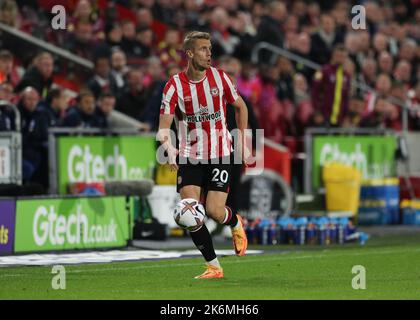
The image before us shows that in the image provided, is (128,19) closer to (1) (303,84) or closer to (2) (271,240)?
(1) (303,84)

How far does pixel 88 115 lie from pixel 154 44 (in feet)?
16.3

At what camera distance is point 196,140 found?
12.0 metres

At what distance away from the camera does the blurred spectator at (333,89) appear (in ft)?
69.9

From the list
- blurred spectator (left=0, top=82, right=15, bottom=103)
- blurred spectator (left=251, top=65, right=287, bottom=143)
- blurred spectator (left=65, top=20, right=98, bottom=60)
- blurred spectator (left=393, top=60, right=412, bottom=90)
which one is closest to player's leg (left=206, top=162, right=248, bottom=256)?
blurred spectator (left=0, top=82, right=15, bottom=103)

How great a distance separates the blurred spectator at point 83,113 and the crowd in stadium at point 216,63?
1 cm

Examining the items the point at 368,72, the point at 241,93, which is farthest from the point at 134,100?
the point at 368,72

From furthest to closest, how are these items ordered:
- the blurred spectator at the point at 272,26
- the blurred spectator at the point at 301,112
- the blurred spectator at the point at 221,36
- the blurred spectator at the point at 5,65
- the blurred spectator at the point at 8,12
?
the blurred spectator at the point at 272,26, the blurred spectator at the point at 221,36, the blurred spectator at the point at 301,112, the blurred spectator at the point at 8,12, the blurred spectator at the point at 5,65

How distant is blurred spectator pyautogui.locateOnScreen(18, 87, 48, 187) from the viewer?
1709cm

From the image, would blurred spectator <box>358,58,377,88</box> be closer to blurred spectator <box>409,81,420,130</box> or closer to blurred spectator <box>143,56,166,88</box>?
blurred spectator <box>409,81,420,130</box>

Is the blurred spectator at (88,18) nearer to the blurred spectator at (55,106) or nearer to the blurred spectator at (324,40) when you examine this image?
the blurred spectator at (55,106)

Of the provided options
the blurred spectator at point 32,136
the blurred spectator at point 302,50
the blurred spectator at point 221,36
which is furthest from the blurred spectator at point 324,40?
the blurred spectator at point 32,136

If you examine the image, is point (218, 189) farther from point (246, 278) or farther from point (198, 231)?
point (246, 278)

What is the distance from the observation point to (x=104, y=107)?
59.3 ft
